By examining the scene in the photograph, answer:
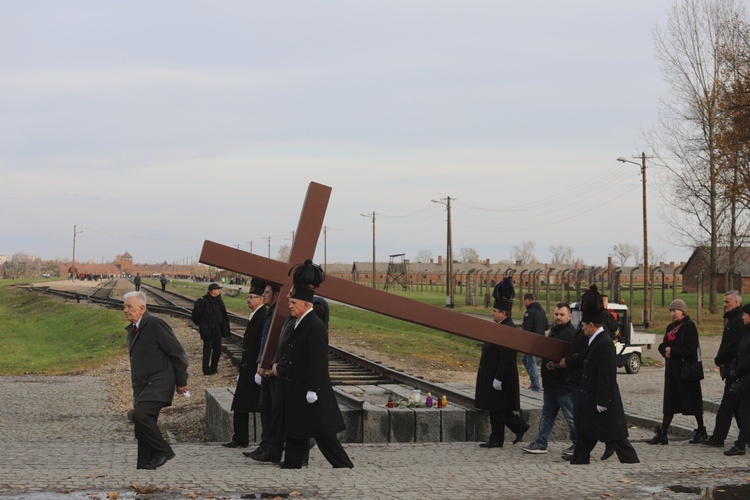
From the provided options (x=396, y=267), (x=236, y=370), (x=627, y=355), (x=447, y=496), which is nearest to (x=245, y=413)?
(x=447, y=496)

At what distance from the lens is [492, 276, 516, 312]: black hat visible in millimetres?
10477

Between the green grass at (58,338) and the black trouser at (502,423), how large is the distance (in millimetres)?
15508

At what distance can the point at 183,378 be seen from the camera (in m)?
8.84

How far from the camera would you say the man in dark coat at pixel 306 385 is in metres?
8.65

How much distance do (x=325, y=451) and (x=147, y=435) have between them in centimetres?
163

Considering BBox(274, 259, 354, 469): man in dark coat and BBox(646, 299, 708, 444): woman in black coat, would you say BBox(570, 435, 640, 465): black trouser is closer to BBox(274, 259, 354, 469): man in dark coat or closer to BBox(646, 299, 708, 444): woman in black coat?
→ BBox(646, 299, 708, 444): woman in black coat

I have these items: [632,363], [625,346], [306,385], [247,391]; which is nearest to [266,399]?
[247,391]

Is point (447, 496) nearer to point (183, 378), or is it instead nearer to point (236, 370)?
point (183, 378)

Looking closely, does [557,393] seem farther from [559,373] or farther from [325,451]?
[325,451]

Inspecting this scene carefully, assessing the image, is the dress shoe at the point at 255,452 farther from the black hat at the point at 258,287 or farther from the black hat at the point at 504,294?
the black hat at the point at 504,294

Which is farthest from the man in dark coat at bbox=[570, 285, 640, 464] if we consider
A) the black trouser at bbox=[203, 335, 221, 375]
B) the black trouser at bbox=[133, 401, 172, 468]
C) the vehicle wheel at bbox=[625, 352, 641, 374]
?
the vehicle wheel at bbox=[625, 352, 641, 374]

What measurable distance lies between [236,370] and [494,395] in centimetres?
948

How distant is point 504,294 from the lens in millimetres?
10547

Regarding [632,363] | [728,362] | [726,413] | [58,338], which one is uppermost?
[728,362]
